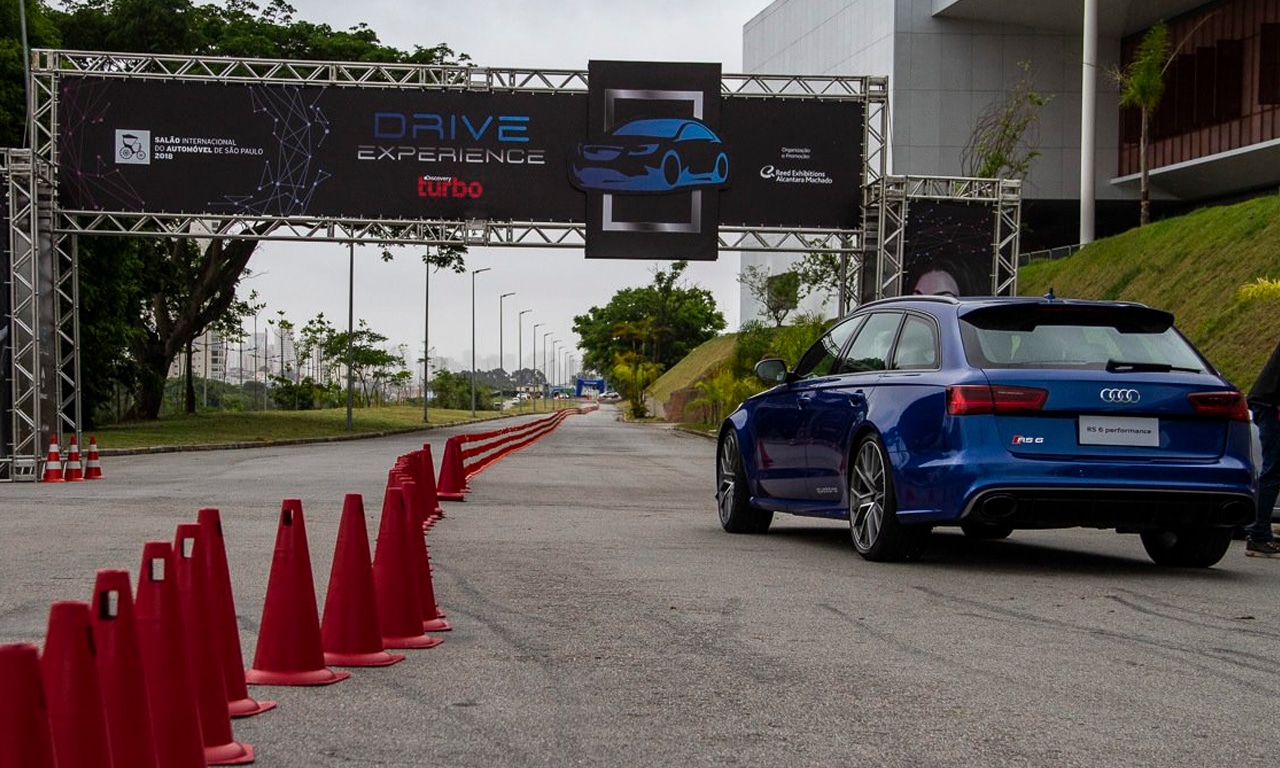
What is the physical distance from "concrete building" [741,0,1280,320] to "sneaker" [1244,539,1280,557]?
4065 cm

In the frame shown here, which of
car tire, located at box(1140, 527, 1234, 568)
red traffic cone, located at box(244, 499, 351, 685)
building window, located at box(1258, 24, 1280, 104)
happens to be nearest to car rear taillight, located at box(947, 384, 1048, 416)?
car tire, located at box(1140, 527, 1234, 568)

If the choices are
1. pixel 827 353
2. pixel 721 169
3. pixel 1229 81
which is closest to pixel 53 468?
pixel 721 169

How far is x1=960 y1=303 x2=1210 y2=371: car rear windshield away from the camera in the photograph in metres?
9.39

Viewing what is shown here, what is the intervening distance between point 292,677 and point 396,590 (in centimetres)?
100

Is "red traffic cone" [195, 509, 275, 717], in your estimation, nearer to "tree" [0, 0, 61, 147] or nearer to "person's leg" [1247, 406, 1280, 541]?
"person's leg" [1247, 406, 1280, 541]

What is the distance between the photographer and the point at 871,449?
9984 mm

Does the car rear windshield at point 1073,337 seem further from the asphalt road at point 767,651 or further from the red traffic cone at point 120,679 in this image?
the red traffic cone at point 120,679

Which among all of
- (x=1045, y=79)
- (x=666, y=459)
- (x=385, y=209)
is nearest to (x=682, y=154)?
(x=385, y=209)

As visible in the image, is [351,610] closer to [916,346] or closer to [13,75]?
[916,346]

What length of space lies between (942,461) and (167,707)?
230 inches

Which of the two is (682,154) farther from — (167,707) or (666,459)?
(167,707)

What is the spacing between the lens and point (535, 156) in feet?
88.0

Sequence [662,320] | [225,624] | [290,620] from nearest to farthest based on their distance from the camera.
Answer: [225,624] → [290,620] → [662,320]

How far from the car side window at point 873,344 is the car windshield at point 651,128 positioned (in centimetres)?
1612
